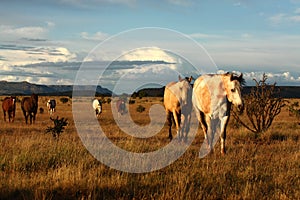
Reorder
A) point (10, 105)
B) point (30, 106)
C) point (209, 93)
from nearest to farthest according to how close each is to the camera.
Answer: point (209, 93), point (30, 106), point (10, 105)

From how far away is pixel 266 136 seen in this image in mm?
14008

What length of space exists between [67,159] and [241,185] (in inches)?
155

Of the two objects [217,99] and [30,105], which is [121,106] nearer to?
[30,105]

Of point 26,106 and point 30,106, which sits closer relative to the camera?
point 30,106

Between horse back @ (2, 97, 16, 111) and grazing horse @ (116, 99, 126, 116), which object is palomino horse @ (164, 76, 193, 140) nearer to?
horse back @ (2, 97, 16, 111)

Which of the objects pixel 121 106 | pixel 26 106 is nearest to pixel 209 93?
pixel 26 106

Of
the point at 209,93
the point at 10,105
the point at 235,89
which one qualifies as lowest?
the point at 10,105

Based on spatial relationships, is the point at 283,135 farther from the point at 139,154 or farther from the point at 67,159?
the point at 67,159

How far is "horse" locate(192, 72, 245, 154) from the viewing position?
32.4 feet

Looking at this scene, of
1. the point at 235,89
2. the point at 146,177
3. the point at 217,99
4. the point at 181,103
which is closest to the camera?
the point at 146,177

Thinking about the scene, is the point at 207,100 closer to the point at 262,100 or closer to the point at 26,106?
the point at 262,100

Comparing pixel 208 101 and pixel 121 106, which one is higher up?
pixel 208 101

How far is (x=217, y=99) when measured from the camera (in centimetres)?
1045

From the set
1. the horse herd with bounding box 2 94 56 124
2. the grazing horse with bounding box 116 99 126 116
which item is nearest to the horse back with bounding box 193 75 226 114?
the horse herd with bounding box 2 94 56 124
